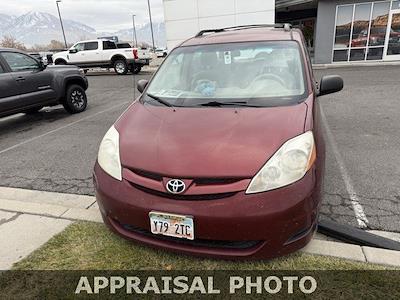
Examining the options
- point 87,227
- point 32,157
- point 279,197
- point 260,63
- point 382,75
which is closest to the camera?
point 279,197

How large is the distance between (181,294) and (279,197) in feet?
3.14

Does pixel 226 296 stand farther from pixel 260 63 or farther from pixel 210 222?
pixel 260 63

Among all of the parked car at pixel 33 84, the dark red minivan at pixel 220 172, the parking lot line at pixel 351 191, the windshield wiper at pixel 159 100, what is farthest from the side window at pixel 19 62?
the parking lot line at pixel 351 191

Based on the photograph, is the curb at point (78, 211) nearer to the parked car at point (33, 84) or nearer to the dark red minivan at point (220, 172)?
the dark red minivan at point (220, 172)

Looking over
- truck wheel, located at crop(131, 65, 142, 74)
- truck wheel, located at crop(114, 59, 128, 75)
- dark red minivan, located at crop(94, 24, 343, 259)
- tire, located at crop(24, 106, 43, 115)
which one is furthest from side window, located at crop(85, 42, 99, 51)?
dark red minivan, located at crop(94, 24, 343, 259)

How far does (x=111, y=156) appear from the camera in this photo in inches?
95.8

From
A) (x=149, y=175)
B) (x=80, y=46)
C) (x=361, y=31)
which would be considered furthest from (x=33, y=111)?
(x=361, y=31)

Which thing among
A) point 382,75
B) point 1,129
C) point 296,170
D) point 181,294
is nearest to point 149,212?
point 181,294

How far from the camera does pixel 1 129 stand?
268 inches

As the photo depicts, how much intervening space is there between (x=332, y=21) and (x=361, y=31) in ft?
5.19

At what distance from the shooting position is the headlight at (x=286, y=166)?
2002 mm

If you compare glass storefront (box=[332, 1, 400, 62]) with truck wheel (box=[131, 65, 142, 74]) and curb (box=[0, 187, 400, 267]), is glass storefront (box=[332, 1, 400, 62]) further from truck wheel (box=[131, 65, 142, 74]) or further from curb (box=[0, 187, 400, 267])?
curb (box=[0, 187, 400, 267])

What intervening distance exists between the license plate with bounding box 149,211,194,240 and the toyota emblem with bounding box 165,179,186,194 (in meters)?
0.16

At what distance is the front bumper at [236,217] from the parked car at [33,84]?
A: 5.16 m
